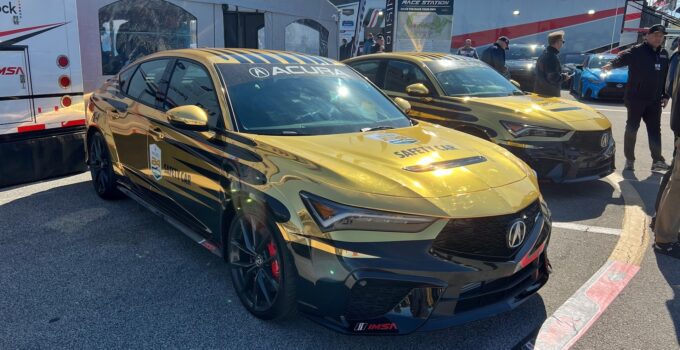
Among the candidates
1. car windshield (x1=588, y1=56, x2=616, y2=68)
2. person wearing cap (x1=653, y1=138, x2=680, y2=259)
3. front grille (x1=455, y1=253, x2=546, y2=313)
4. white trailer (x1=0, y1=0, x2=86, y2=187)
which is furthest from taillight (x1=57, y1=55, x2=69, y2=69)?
car windshield (x1=588, y1=56, x2=616, y2=68)

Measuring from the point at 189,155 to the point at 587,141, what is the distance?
4082 millimetres

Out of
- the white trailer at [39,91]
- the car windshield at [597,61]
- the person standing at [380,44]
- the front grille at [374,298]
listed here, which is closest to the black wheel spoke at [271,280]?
the front grille at [374,298]

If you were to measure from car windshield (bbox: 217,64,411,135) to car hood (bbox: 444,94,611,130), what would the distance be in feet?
6.63

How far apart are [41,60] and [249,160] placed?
12.1ft

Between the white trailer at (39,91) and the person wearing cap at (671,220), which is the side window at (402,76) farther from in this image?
the white trailer at (39,91)

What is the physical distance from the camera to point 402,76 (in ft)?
21.0


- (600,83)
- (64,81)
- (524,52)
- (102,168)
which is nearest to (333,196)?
(102,168)

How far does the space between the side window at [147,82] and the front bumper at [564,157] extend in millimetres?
3554

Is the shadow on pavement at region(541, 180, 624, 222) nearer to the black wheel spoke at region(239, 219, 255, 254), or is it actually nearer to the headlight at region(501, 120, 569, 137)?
the headlight at region(501, 120, 569, 137)

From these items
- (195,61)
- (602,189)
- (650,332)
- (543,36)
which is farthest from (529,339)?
(543,36)

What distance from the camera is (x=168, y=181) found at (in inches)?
146

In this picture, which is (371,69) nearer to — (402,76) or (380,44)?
(402,76)

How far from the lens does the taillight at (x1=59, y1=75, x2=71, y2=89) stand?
216 inches

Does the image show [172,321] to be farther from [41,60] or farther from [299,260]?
[41,60]
